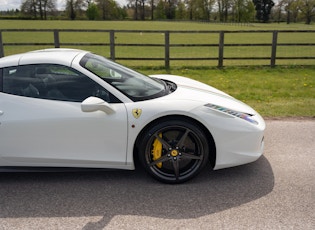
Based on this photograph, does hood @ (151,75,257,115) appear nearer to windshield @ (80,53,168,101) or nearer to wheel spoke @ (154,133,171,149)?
windshield @ (80,53,168,101)

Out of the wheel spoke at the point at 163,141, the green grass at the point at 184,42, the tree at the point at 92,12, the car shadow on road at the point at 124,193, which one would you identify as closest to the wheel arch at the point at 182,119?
the wheel spoke at the point at 163,141

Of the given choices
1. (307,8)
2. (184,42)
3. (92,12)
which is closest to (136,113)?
(184,42)

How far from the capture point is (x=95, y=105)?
291cm

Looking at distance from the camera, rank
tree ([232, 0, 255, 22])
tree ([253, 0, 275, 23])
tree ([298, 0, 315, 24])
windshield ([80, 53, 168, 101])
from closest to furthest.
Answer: windshield ([80, 53, 168, 101]), tree ([232, 0, 255, 22]), tree ([298, 0, 315, 24]), tree ([253, 0, 275, 23])

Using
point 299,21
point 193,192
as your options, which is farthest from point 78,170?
point 299,21

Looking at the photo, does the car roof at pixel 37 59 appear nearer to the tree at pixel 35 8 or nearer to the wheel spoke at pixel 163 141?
the wheel spoke at pixel 163 141

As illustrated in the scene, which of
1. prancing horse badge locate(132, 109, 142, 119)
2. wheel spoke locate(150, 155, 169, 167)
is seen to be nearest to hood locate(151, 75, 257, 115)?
prancing horse badge locate(132, 109, 142, 119)

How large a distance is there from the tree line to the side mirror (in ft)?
315

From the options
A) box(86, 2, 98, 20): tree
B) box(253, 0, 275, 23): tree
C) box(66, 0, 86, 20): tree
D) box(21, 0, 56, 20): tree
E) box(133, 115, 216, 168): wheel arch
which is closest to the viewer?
box(133, 115, 216, 168): wheel arch

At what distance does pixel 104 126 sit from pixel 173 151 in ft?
2.46

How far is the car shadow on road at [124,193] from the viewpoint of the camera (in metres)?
2.80

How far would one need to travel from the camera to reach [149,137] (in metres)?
3.14

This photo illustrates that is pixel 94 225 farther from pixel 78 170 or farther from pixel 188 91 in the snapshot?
pixel 188 91

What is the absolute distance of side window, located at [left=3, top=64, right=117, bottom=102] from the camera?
3.18 meters
